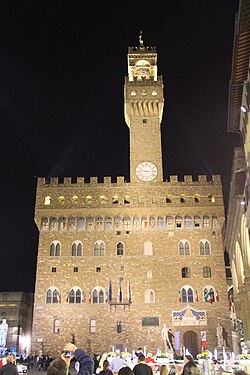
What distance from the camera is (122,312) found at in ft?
114

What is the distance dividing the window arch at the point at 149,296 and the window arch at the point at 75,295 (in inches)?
219

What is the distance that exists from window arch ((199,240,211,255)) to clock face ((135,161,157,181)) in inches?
299

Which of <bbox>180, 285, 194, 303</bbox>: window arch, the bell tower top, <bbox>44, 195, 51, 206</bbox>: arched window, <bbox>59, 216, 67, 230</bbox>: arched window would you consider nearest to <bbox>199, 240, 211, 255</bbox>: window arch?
<bbox>180, 285, 194, 303</bbox>: window arch

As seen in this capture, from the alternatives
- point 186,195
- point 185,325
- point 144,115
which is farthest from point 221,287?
point 144,115

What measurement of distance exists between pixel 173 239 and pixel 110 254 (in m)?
5.81

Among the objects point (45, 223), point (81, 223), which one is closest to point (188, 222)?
point (81, 223)

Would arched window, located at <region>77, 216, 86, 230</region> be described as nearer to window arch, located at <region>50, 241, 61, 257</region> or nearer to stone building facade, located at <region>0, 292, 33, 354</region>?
window arch, located at <region>50, 241, 61, 257</region>

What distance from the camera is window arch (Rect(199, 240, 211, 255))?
36750 mm

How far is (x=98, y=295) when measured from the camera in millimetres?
35438

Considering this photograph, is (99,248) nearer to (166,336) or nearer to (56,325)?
(56,325)

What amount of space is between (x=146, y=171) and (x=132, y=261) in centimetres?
884

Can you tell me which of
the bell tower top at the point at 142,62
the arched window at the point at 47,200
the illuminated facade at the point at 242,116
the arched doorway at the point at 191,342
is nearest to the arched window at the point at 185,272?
the arched doorway at the point at 191,342

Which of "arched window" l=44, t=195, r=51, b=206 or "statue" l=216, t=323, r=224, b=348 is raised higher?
"arched window" l=44, t=195, r=51, b=206

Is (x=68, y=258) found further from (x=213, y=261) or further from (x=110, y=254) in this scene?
(x=213, y=261)
